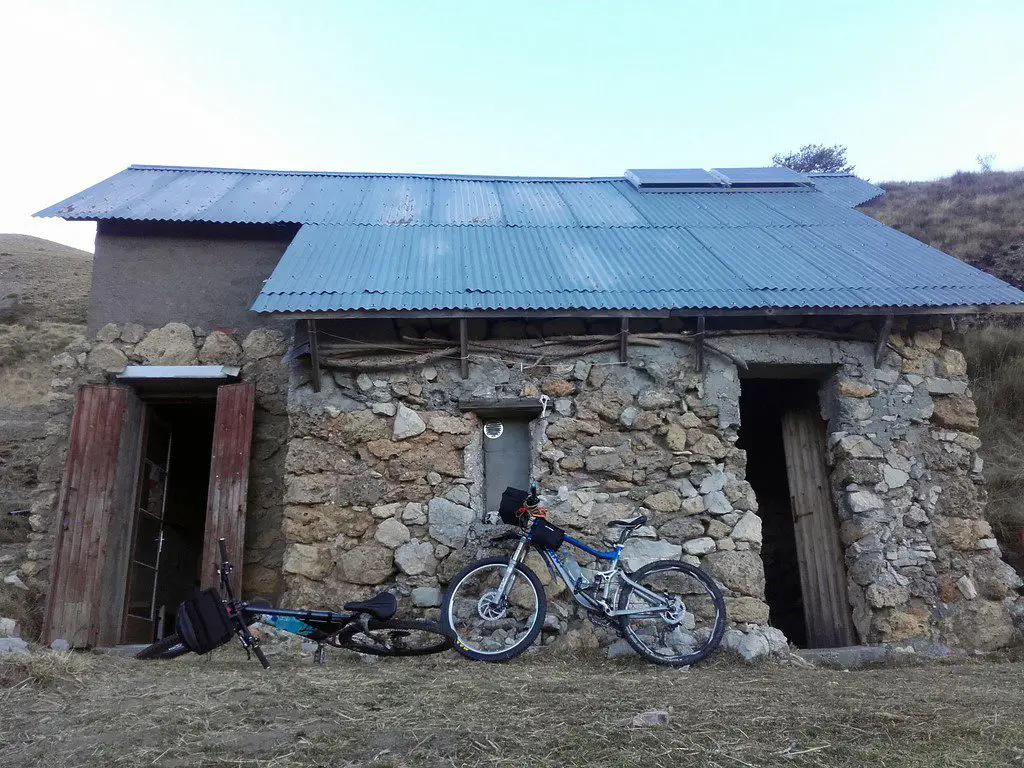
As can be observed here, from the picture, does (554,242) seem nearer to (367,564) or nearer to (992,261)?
(367,564)

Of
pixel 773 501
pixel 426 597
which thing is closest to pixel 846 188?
pixel 773 501

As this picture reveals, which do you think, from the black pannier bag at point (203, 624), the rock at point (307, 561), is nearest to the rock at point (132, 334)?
the rock at point (307, 561)

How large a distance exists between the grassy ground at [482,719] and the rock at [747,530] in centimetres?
137

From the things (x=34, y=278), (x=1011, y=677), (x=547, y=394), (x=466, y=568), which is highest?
(x=34, y=278)

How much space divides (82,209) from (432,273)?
3.46 m

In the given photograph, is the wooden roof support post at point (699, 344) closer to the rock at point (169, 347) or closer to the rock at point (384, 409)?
the rock at point (384, 409)

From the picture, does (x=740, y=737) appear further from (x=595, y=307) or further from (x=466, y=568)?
(x=595, y=307)

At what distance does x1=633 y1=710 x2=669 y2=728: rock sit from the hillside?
17.5 ft

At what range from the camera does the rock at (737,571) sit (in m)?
5.85

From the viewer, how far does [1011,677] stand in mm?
4988

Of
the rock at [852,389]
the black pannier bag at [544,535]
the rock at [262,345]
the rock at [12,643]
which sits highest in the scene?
the rock at [262,345]

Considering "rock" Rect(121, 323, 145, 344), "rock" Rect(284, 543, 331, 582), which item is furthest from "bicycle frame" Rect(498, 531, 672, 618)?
"rock" Rect(121, 323, 145, 344)

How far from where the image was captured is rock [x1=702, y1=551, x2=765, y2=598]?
585 centimetres

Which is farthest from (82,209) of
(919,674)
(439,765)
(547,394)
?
(919,674)
